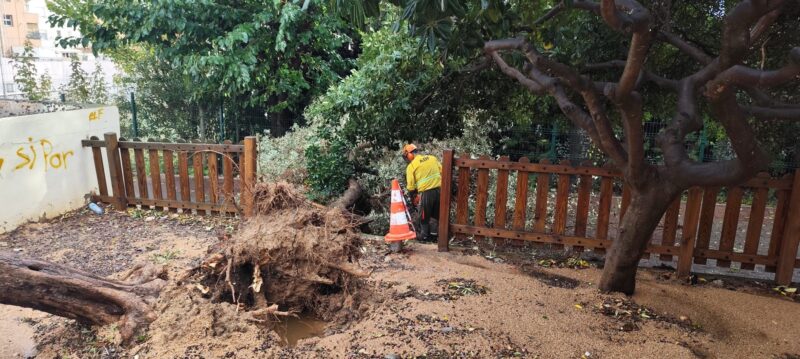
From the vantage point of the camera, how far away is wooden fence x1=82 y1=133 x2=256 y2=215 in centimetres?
706

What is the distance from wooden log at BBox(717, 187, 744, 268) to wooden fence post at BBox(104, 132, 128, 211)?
7.82 metres

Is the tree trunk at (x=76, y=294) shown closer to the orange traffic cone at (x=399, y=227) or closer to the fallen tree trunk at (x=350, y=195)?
the orange traffic cone at (x=399, y=227)

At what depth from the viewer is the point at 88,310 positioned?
3.84m

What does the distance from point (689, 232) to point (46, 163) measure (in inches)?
321

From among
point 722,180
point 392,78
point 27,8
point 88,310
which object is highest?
point 27,8

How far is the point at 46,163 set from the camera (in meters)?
7.21

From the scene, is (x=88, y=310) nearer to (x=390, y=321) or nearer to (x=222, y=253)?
(x=222, y=253)

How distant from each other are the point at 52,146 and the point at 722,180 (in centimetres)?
809

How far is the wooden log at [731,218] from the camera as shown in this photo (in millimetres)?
5117

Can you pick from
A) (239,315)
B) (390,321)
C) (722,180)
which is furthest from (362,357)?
(722,180)

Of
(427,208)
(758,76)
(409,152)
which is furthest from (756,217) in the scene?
(409,152)

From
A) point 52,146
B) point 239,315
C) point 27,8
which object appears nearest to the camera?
point 239,315

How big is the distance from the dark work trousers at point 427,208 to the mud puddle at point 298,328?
96.9 inches

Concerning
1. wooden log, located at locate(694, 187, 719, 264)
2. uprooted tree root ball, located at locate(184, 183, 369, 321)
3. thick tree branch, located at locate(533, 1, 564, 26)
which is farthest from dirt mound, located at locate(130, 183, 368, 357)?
wooden log, located at locate(694, 187, 719, 264)
